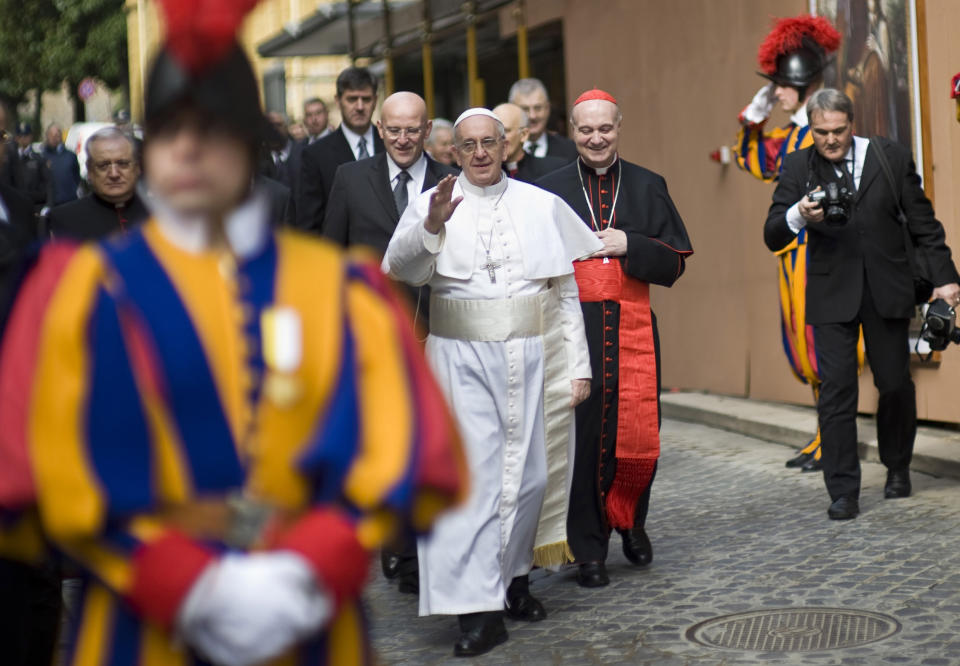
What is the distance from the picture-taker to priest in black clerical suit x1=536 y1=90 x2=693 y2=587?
7320mm

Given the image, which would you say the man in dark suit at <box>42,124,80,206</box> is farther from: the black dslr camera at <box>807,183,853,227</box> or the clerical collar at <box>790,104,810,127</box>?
the black dslr camera at <box>807,183,853,227</box>

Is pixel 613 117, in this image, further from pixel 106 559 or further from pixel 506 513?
pixel 106 559

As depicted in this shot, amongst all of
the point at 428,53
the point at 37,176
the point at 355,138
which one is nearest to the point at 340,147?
the point at 355,138

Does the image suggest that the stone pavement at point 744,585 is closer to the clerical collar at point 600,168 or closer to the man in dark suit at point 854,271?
the man in dark suit at point 854,271

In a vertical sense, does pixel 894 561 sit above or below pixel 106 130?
below

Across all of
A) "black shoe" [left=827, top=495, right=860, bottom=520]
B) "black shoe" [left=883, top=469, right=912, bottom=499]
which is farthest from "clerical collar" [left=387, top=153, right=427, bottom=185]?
"black shoe" [left=883, top=469, right=912, bottom=499]

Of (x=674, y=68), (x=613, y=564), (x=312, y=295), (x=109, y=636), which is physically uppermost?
(x=674, y=68)

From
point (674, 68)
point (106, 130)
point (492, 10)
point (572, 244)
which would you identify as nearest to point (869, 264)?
point (572, 244)

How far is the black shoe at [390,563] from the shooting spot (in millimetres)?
7582

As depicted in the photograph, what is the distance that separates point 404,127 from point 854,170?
8.02 feet

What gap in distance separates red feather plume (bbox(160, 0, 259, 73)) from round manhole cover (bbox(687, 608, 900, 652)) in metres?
3.84

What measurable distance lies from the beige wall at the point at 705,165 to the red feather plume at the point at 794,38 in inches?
58.2

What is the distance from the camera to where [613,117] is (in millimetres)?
7492

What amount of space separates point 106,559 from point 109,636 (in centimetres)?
15
